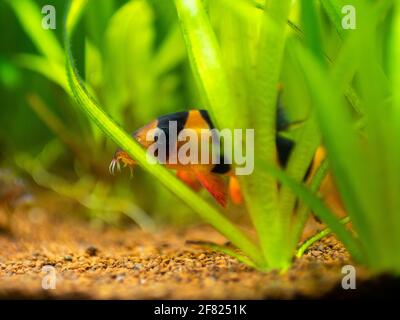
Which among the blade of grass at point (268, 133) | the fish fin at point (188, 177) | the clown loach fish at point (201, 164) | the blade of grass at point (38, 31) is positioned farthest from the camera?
the blade of grass at point (38, 31)

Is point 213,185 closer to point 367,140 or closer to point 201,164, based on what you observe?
point 201,164

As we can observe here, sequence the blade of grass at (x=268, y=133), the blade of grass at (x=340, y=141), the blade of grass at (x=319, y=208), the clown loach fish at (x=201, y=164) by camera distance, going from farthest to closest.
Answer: the clown loach fish at (x=201, y=164) < the blade of grass at (x=268, y=133) < the blade of grass at (x=319, y=208) < the blade of grass at (x=340, y=141)

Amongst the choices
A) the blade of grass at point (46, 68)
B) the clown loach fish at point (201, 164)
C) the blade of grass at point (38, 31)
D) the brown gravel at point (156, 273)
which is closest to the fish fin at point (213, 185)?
the clown loach fish at point (201, 164)

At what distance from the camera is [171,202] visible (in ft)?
13.9

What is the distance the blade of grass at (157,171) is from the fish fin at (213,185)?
0.45 ft

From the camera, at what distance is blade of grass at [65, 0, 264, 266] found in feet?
6.56

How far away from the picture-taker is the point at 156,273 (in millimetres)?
1993

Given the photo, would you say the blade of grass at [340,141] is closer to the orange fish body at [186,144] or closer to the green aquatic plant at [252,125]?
the green aquatic plant at [252,125]

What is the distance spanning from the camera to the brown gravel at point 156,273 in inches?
65.6

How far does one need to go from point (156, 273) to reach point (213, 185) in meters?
0.43

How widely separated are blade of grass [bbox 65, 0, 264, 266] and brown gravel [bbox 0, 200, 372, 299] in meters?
0.09

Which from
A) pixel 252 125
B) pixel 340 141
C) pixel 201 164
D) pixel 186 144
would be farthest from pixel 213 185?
pixel 340 141
